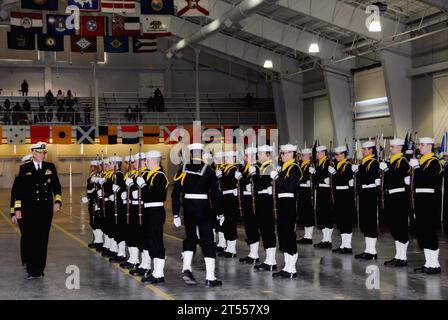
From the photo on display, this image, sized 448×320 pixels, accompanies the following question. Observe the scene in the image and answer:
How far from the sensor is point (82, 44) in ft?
111

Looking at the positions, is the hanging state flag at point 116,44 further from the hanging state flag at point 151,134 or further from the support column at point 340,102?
the support column at point 340,102

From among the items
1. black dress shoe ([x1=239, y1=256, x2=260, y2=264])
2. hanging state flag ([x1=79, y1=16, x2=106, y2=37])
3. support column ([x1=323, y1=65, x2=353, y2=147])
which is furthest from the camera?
support column ([x1=323, y1=65, x2=353, y2=147])

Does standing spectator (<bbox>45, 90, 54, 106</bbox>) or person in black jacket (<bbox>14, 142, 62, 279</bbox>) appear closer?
person in black jacket (<bbox>14, 142, 62, 279</bbox>)

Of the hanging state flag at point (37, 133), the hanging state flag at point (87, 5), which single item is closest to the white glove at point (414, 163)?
the hanging state flag at point (87, 5)

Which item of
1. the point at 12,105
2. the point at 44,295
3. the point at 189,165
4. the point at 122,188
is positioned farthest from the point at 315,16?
the point at 12,105

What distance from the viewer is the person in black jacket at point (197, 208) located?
10008 millimetres

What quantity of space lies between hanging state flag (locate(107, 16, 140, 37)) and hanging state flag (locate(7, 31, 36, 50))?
363 centimetres

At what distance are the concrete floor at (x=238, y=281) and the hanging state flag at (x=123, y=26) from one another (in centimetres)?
1843

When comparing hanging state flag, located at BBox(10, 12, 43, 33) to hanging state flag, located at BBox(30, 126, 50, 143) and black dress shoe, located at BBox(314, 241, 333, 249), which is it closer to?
hanging state flag, located at BBox(30, 126, 50, 143)

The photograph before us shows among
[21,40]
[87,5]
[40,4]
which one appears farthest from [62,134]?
[87,5]

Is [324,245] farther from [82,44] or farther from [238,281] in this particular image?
[82,44]

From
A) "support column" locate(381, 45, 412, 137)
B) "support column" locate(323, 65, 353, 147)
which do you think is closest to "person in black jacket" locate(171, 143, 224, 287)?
"support column" locate(381, 45, 412, 137)

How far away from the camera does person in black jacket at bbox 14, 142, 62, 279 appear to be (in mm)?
11023

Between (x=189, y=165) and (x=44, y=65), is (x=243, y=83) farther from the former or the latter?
(x=189, y=165)
